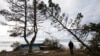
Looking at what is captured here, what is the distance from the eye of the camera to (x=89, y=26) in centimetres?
2364

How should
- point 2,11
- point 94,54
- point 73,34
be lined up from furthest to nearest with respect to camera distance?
point 2,11, point 73,34, point 94,54

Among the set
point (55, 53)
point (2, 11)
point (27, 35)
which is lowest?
point (55, 53)

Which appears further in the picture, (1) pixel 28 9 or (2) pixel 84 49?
(1) pixel 28 9

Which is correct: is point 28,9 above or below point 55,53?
above

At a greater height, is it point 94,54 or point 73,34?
point 73,34

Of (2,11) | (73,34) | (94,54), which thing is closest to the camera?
(94,54)

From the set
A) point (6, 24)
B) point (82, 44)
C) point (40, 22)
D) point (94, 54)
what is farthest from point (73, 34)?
point (6, 24)

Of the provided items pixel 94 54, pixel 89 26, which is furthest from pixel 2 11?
pixel 94 54

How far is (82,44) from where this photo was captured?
24609mm

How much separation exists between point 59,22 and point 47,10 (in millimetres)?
2446

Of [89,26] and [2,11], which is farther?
[2,11]

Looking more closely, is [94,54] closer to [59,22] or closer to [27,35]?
[59,22]

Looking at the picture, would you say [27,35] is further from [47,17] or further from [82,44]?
[82,44]

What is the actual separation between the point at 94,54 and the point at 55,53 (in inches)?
192
